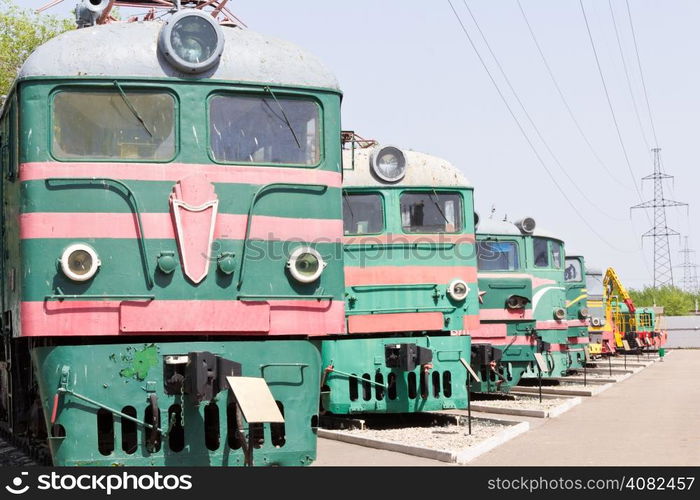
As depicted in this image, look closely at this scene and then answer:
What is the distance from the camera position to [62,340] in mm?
8500

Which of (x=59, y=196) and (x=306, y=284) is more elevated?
(x=59, y=196)

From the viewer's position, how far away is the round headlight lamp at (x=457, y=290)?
47.9ft

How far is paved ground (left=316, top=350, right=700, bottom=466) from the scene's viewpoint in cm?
1099

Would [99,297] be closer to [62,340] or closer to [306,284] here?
[62,340]

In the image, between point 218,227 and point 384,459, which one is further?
point 384,459

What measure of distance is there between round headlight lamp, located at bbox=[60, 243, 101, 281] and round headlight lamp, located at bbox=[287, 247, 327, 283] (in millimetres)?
1485

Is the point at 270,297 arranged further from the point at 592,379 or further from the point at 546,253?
the point at 592,379

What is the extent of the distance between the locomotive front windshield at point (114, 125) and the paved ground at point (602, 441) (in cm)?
390

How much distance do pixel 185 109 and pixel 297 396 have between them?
2.33 metres

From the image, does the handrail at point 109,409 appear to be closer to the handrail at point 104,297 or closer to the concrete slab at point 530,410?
the handrail at point 104,297

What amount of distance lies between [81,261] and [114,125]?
1.06 metres

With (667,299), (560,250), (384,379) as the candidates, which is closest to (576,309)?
(560,250)

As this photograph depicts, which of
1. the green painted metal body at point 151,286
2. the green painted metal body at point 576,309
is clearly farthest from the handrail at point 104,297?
the green painted metal body at point 576,309

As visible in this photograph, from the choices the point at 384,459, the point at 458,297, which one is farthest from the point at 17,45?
the point at 384,459
